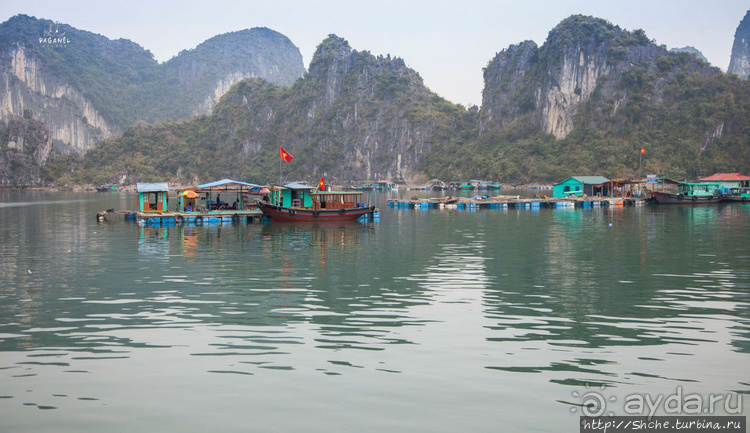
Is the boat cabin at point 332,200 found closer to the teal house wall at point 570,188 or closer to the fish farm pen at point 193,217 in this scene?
the fish farm pen at point 193,217

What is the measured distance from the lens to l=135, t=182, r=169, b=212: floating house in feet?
180

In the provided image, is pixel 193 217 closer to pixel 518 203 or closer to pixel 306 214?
pixel 306 214

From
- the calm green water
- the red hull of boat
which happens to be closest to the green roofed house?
the red hull of boat

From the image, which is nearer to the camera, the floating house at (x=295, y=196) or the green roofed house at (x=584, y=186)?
the floating house at (x=295, y=196)

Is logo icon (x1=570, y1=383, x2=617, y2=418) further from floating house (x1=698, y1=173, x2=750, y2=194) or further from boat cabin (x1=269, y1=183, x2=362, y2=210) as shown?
floating house (x1=698, y1=173, x2=750, y2=194)

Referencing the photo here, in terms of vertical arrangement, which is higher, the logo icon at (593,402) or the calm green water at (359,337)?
the calm green water at (359,337)

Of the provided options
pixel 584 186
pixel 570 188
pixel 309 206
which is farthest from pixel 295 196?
pixel 584 186

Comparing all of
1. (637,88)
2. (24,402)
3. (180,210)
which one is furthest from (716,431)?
(637,88)

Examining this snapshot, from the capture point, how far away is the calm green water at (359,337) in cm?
1033

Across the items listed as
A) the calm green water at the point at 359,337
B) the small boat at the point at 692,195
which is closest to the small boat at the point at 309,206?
the calm green water at the point at 359,337

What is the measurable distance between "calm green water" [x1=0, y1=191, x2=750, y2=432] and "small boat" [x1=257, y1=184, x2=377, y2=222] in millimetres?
20521

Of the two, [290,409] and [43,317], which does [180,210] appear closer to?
[43,317]

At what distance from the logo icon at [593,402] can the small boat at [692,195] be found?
7622 cm

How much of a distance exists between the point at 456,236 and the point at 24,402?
3239 centimetres
